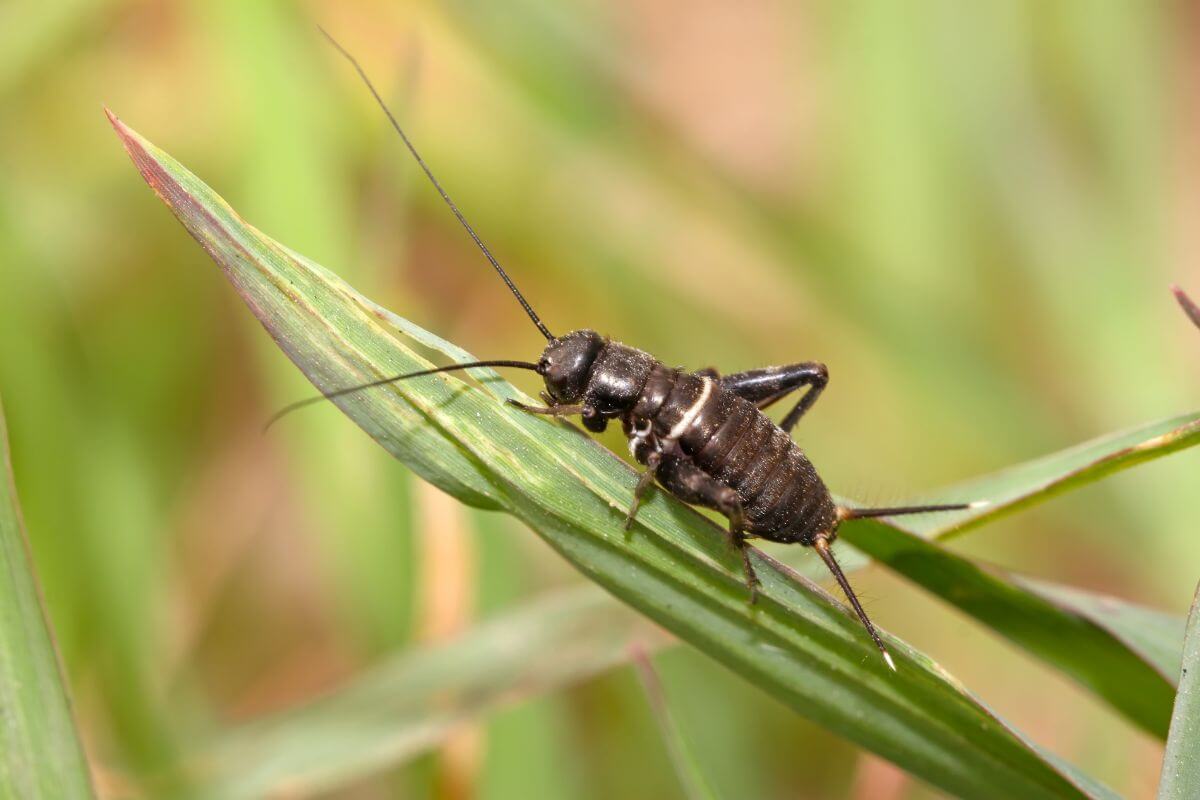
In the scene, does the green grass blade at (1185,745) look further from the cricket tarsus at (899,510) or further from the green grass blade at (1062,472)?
the cricket tarsus at (899,510)

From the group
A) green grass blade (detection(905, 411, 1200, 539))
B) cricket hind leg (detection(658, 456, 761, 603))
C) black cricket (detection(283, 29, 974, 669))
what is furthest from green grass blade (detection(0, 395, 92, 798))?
green grass blade (detection(905, 411, 1200, 539))

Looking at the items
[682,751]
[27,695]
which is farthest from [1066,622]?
[27,695]

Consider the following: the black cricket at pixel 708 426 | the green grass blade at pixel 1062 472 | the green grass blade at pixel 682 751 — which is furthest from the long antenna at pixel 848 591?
the green grass blade at pixel 682 751

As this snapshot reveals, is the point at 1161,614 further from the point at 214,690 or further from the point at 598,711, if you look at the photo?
the point at 214,690

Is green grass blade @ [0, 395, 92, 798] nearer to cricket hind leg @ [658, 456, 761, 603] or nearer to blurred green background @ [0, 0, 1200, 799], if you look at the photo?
cricket hind leg @ [658, 456, 761, 603]

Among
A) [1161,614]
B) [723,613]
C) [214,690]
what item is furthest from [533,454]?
[214,690]

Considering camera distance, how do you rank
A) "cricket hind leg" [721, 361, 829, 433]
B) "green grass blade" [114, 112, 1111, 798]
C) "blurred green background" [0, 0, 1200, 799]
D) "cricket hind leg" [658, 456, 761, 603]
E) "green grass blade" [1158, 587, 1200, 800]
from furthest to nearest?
1. "blurred green background" [0, 0, 1200, 799]
2. "cricket hind leg" [721, 361, 829, 433]
3. "cricket hind leg" [658, 456, 761, 603]
4. "green grass blade" [114, 112, 1111, 798]
5. "green grass blade" [1158, 587, 1200, 800]
